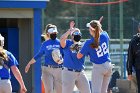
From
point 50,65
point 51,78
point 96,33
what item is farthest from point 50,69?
point 96,33

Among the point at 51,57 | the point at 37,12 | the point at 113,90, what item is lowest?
the point at 113,90

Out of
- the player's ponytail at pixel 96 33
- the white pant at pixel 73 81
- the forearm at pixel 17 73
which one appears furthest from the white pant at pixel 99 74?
the forearm at pixel 17 73

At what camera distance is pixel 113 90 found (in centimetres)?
1741

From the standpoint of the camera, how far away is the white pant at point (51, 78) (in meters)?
13.0

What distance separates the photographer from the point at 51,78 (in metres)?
13.1

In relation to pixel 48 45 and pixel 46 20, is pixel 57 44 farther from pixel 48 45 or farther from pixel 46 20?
pixel 46 20

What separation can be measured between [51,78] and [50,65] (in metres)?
0.32

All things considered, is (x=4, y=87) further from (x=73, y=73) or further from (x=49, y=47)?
(x=49, y=47)

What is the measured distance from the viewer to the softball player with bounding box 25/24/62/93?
12.9 m

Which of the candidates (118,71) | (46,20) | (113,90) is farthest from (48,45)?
(46,20)

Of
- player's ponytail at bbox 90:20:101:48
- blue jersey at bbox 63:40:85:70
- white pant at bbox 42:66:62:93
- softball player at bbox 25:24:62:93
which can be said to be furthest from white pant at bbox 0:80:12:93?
white pant at bbox 42:66:62:93

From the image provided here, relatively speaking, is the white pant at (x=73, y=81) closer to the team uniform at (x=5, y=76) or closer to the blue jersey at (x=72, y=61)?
the blue jersey at (x=72, y=61)

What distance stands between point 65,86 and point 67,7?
33.2 ft

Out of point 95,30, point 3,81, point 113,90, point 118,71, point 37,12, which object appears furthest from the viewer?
point 118,71
